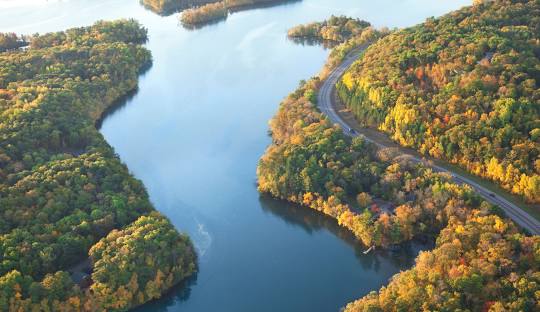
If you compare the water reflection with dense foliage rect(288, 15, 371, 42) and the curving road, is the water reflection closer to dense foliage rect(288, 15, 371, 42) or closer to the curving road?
dense foliage rect(288, 15, 371, 42)

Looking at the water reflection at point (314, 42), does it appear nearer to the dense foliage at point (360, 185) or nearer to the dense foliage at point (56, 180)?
the dense foliage at point (56, 180)

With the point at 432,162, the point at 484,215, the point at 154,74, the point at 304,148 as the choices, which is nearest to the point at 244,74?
the point at 154,74

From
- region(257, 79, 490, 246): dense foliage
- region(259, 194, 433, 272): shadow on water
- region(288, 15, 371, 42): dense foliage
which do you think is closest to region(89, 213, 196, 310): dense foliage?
region(259, 194, 433, 272): shadow on water

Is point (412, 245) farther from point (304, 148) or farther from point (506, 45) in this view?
point (506, 45)

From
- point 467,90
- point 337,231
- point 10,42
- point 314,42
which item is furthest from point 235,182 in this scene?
point 10,42


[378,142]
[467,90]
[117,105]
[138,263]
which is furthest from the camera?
[117,105]

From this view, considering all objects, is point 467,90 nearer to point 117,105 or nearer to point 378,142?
point 378,142

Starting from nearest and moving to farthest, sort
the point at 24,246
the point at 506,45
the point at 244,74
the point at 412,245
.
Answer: the point at 24,246
the point at 412,245
the point at 506,45
the point at 244,74
